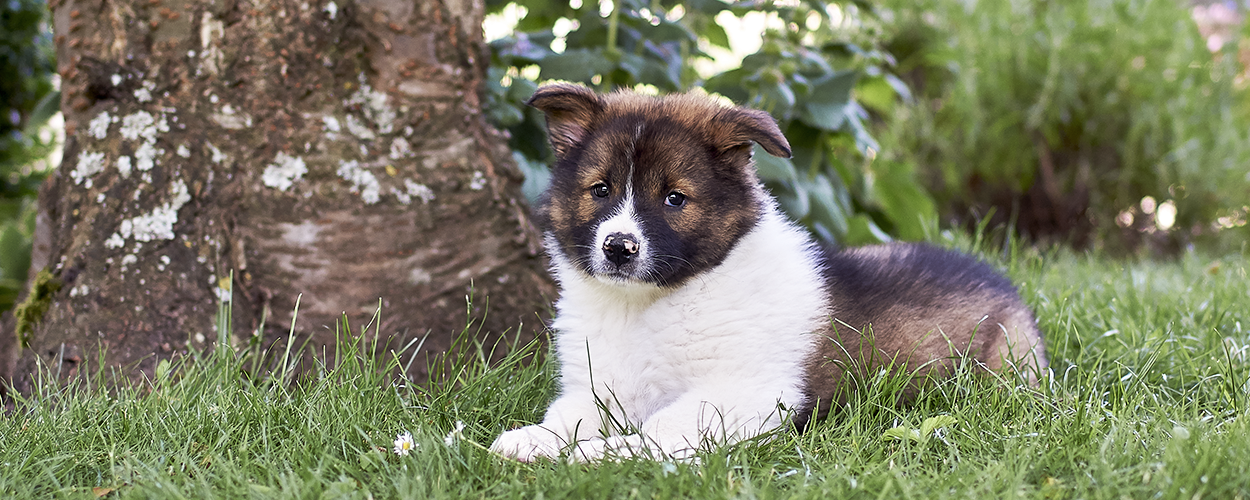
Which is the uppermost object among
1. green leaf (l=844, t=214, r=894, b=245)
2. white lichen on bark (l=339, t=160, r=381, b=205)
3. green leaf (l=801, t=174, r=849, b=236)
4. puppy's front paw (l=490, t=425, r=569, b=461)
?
white lichen on bark (l=339, t=160, r=381, b=205)

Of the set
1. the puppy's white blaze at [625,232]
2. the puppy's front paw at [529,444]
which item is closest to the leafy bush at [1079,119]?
the puppy's white blaze at [625,232]

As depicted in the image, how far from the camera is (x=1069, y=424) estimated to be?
238cm

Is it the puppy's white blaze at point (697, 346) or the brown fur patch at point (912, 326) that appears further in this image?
the brown fur patch at point (912, 326)

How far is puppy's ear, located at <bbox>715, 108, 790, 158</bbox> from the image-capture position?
2.57 m

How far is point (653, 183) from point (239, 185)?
1547 millimetres

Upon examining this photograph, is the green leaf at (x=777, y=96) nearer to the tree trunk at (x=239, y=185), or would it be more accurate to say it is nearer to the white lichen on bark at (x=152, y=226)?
the tree trunk at (x=239, y=185)

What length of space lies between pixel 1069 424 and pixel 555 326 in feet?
4.81

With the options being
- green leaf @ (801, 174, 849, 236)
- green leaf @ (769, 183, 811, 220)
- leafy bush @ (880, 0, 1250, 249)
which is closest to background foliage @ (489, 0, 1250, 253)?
leafy bush @ (880, 0, 1250, 249)

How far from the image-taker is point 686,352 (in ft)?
8.52

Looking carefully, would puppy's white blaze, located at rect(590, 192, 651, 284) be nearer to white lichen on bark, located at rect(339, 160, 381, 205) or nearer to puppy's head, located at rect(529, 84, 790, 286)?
puppy's head, located at rect(529, 84, 790, 286)

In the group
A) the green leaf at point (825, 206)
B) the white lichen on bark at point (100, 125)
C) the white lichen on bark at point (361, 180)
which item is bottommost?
the green leaf at point (825, 206)

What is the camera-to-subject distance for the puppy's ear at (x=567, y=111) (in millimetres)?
2762

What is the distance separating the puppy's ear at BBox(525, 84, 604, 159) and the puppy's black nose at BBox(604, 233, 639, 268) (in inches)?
18.4

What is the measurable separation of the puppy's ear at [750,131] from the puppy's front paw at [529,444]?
97 cm
